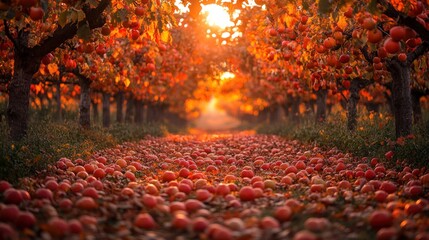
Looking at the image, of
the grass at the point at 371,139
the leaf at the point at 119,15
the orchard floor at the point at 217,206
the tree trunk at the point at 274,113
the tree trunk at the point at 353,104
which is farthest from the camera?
the tree trunk at the point at 274,113

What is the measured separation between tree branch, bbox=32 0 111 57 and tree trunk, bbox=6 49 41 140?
11.3 inches

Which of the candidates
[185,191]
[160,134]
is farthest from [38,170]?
[160,134]

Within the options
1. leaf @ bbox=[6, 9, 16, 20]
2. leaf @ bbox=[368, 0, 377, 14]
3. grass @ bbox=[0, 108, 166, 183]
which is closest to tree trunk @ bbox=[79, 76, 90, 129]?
grass @ bbox=[0, 108, 166, 183]

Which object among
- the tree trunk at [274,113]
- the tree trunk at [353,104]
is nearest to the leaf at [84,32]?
A: the tree trunk at [353,104]

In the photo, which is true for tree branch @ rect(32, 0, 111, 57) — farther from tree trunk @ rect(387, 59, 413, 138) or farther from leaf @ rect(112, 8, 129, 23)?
tree trunk @ rect(387, 59, 413, 138)

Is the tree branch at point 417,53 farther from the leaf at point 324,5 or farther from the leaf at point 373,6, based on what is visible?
the leaf at point 324,5

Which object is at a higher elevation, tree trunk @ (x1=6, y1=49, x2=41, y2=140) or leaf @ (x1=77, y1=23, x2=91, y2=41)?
leaf @ (x1=77, y1=23, x2=91, y2=41)

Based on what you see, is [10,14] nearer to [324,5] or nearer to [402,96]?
[324,5]

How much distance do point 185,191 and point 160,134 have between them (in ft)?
50.5

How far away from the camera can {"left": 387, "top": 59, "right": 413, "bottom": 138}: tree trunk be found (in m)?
9.90

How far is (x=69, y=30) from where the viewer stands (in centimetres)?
812

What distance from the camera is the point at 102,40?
9.21 meters

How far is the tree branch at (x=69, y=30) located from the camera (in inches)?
312

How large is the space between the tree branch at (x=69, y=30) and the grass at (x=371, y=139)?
21.4ft
